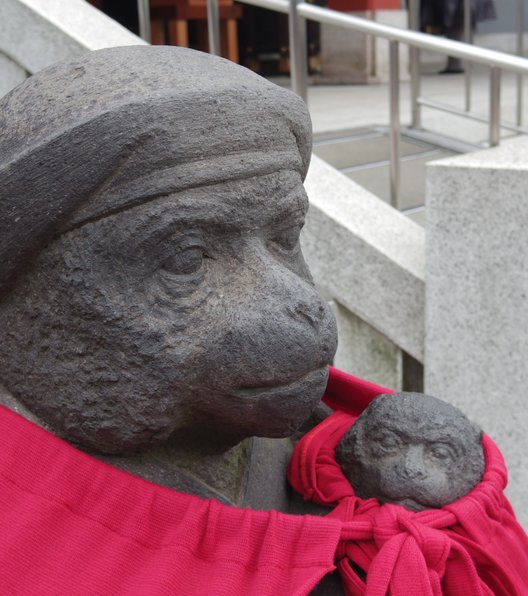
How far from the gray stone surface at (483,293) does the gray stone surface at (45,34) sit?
129cm

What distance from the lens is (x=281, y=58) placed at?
31.4 ft

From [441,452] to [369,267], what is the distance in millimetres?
1460

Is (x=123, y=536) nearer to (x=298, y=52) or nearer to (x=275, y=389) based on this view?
(x=275, y=389)

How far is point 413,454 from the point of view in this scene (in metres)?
1.49

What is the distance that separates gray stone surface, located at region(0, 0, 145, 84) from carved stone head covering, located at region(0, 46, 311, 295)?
1830 millimetres

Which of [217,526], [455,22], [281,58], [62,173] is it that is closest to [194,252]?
[62,173]

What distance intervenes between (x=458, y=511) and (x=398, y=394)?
247 millimetres

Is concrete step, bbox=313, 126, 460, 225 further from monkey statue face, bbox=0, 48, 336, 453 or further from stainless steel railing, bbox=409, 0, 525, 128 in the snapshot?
monkey statue face, bbox=0, 48, 336, 453

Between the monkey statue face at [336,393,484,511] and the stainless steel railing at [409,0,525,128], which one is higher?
the monkey statue face at [336,393,484,511]

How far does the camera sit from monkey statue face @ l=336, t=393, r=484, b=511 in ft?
4.82

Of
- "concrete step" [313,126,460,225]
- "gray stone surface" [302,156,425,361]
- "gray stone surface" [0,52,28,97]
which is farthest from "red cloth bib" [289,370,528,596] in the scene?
"concrete step" [313,126,460,225]

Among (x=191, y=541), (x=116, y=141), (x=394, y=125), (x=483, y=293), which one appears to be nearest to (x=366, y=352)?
(x=483, y=293)

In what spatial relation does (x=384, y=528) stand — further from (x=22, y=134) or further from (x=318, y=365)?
(x=22, y=134)

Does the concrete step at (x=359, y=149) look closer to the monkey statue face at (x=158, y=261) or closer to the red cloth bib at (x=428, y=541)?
the red cloth bib at (x=428, y=541)
